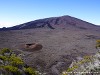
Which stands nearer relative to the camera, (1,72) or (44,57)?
(1,72)

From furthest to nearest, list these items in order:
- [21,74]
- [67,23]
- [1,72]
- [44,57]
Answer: [67,23] < [44,57] < [21,74] < [1,72]

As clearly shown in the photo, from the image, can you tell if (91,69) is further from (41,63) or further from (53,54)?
(53,54)

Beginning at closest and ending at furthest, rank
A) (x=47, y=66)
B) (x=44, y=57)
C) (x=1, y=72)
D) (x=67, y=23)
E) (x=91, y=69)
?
(x=1, y=72) → (x=91, y=69) → (x=47, y=66) → (x=44, y=57) → (x=67, y=23)

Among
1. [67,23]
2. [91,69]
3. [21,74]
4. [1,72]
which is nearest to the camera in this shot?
[1,72]

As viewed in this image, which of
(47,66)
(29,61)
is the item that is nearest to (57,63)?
(47,66)

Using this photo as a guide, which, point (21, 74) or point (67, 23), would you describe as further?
point (67, 23)

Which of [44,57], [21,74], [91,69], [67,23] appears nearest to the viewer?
[21,74]

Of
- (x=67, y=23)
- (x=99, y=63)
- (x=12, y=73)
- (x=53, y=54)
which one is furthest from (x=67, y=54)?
(x=67, y=23)

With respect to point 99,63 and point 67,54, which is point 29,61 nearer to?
point 67,54

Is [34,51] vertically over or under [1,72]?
under
